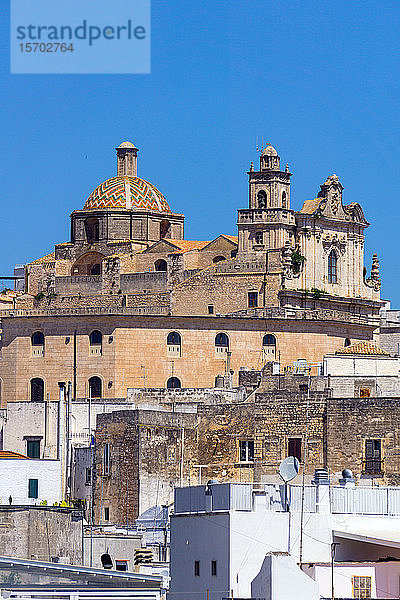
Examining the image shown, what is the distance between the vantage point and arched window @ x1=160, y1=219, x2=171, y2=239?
298ft

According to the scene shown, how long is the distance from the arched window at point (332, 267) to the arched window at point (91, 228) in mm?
13498

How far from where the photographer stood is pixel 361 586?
1342 inches

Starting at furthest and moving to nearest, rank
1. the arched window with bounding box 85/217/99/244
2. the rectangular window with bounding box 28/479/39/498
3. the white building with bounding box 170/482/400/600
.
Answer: the arched window with bounding box 85/217/99/244 < the rectangular window with bounding box 28/479/39/498 < the white building with bounding box 170/482/400/600

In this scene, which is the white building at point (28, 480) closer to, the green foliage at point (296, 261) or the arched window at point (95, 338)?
the arched window at point (95, 338)

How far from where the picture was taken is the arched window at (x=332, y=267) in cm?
8212

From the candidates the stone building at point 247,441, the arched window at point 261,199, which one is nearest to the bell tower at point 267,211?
the arched window at point 261,199

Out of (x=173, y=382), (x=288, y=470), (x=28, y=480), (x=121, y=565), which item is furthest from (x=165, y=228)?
(x=288, y=470)

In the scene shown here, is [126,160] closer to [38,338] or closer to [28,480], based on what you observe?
[38,338]

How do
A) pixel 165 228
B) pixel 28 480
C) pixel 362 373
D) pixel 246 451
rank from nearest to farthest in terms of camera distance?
pixel 246 451, pixel 28 480, pixel 362 373, pixel 165 228

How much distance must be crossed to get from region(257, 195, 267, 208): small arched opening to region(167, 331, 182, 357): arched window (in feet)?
33.6

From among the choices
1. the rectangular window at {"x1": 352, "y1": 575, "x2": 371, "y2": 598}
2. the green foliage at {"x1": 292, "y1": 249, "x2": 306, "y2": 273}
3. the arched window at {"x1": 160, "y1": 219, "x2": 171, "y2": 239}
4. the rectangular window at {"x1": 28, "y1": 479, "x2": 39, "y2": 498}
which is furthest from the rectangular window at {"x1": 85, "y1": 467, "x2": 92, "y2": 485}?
the arched window at {"x1": 160, "y1": 219, "x2": 171, "y2": 239}

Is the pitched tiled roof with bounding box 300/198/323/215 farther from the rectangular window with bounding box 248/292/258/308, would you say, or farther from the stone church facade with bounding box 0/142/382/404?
the rectangular window with bounding box 248/292/258/308

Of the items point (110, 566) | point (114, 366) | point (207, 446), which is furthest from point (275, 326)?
point (110, 566)

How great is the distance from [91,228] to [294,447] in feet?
120
